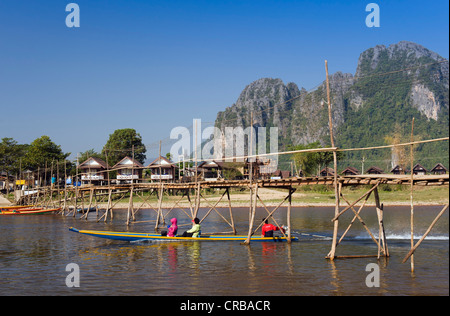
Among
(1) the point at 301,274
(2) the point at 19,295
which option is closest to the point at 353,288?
(1) the point at 301,274

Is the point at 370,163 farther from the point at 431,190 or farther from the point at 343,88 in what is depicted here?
the point at 343,88

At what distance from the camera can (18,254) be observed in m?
21.1

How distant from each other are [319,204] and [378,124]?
278 feet

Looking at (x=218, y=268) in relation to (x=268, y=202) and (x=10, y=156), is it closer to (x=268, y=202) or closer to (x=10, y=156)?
(x=268, y=202)

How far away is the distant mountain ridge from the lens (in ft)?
410

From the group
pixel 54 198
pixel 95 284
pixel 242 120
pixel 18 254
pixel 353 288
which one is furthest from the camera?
pixel 242 120

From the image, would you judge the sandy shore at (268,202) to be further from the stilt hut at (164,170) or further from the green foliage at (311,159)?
the green foliage at (311,159)

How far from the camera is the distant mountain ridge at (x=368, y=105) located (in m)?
125

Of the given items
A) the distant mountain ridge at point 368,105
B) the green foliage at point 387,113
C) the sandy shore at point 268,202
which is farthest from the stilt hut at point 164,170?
the distant mountain ridge at point 368,105

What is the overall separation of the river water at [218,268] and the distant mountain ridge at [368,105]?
9090 cm

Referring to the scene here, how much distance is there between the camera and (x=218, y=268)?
16.6m

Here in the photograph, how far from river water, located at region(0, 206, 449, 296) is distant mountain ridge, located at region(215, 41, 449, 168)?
9090 cm

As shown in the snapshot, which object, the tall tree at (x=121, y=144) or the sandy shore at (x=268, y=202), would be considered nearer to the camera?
the sandy shore at (x=268, y=202)

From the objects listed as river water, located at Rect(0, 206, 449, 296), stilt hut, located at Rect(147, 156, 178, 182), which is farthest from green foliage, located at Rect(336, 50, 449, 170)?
river water, located at Rect(0, 206, 449, 296)
